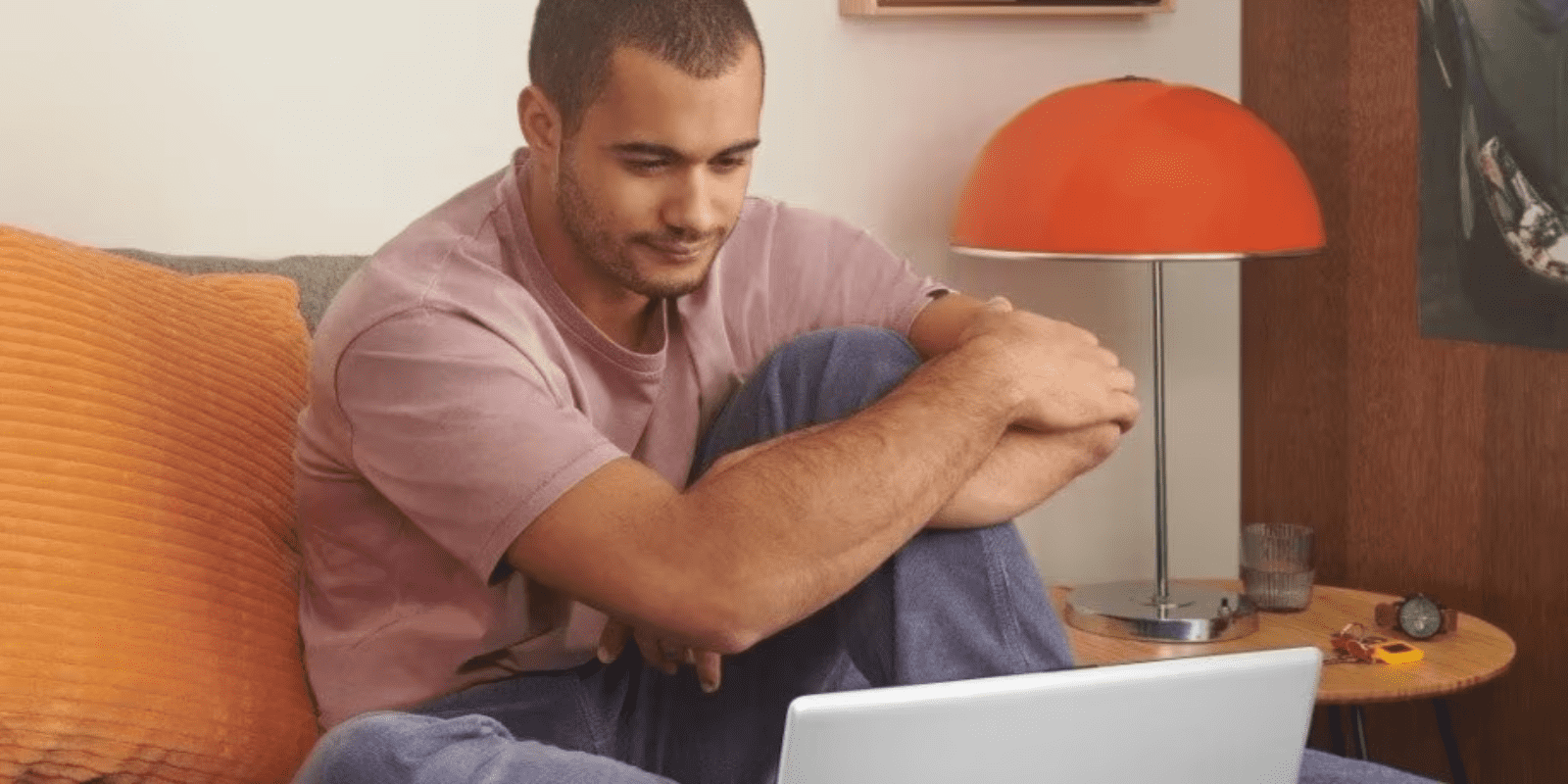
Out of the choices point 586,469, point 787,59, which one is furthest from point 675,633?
point 787,59

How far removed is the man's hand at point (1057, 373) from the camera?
1.75 meters

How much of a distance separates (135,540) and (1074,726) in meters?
0.75

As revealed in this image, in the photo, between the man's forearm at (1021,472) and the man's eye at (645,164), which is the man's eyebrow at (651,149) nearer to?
the man's eye at (645,164)

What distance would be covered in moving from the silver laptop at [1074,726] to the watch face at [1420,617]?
104cm

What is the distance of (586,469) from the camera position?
1576 millimetres

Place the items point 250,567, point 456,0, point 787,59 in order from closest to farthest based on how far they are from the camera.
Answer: point 250,567 → point 456,0 → point 787,59

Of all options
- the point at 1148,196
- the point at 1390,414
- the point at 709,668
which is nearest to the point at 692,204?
the point at 709,668

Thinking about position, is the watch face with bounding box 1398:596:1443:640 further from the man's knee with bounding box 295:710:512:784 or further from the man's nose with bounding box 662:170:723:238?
the man's knee with bounding box 295:710:512:784

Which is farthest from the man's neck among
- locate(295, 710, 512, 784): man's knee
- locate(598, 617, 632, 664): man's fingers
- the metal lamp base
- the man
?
the metal lamp base

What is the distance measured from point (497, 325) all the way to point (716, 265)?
0.33 m

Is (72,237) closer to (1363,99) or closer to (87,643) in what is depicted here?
(87,643)

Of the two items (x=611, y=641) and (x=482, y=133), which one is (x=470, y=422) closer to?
(x=611, y=641)

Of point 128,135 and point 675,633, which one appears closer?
point 675,633

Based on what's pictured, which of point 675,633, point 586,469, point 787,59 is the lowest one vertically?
point 675,633
